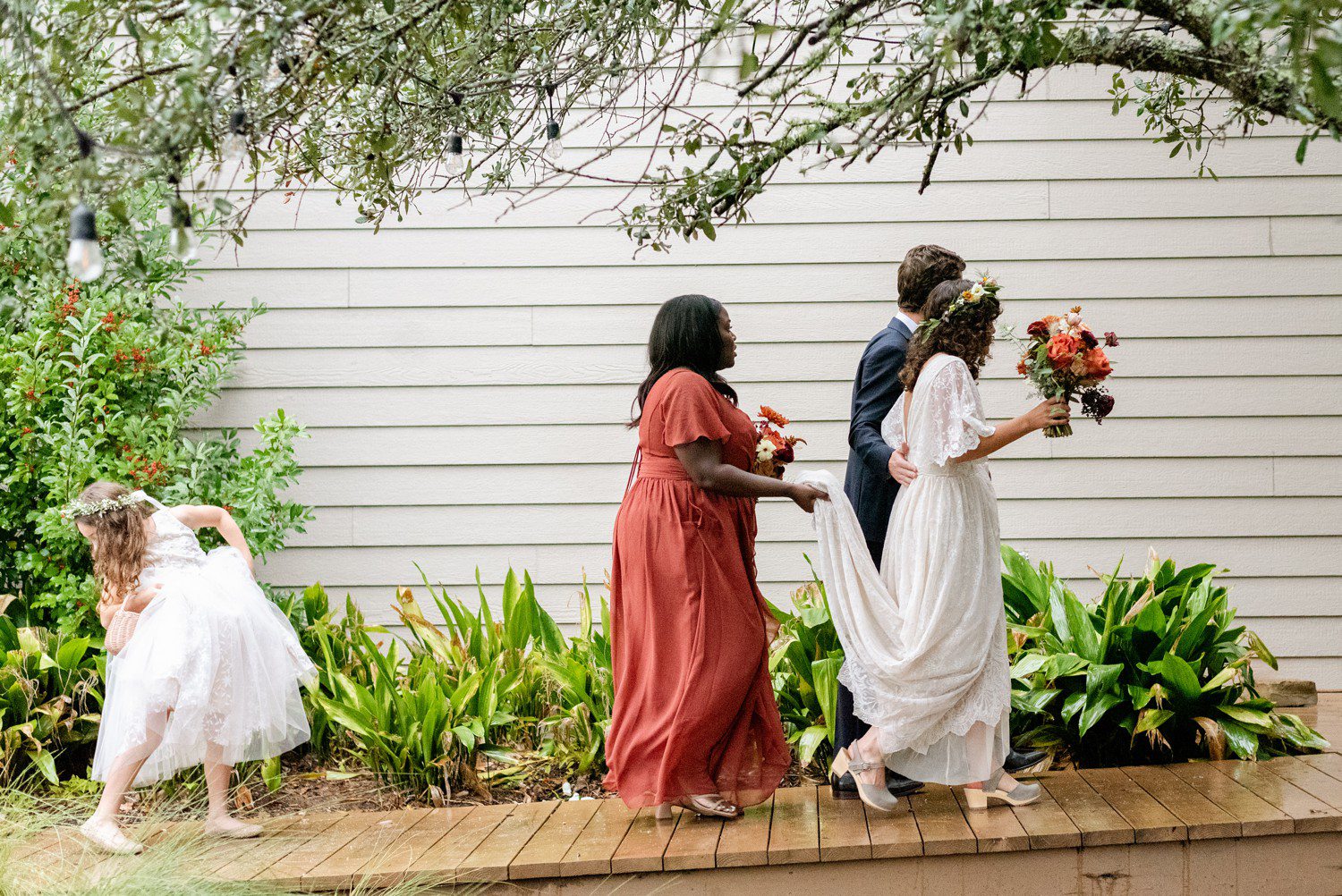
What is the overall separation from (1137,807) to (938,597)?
96 cm

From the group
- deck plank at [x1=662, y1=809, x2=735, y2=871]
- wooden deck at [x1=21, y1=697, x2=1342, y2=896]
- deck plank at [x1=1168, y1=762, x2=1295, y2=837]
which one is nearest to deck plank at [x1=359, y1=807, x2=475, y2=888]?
wooden deck at [x1=21, y1=697, x2=1342, y2=896]

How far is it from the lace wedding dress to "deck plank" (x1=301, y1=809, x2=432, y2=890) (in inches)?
66.3

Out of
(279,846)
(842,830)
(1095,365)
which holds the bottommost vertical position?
(279,846)

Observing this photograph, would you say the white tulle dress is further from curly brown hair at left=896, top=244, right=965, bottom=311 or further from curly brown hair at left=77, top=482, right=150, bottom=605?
curly brown hair at left=896, top=244, right=965, bottom=311

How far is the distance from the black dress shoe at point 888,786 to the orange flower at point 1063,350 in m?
1.52

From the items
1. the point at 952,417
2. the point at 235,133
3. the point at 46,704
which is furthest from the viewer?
the point at 46,704

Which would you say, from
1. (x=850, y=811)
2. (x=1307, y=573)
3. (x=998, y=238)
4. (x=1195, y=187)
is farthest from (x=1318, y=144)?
(x=850, y=811)

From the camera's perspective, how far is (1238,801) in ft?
12.3

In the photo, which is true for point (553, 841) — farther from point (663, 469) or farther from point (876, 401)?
point (876, 401)

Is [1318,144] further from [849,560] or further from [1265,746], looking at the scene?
[849,560]

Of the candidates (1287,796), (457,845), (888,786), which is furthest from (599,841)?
(1287,796)

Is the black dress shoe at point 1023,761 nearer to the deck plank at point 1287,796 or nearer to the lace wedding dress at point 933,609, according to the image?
the lace wedding dress at point 933,609

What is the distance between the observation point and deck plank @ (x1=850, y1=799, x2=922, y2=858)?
352cm

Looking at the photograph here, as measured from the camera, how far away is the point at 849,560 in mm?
3859
